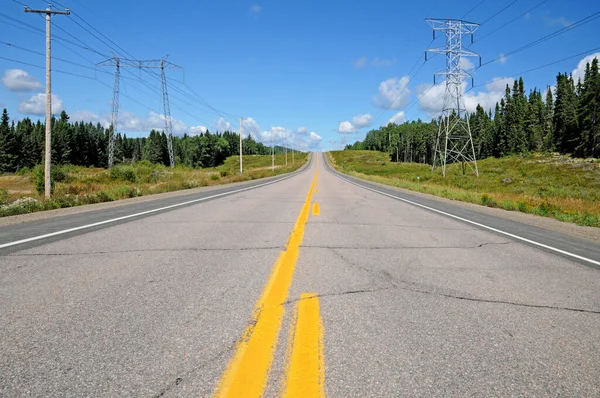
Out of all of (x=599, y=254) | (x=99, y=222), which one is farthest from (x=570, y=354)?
(x=99, y=222)

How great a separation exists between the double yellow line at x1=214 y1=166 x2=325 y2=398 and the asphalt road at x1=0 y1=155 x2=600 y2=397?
0.01 meters

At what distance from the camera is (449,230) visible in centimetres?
848

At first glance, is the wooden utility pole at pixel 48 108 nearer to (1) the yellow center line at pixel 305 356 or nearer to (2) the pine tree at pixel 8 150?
(1) the yellow center line at pixel 305 356

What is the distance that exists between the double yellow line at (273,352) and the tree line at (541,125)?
81.3 m

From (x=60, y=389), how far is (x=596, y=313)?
14.5ft

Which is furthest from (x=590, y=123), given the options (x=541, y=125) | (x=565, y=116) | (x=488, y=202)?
(x=488, y=202)

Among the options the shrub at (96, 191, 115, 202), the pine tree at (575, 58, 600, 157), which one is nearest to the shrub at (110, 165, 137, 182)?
the shrub at (96, 191, 115, 202)

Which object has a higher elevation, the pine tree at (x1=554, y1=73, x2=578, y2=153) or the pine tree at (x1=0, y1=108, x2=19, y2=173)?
the pine tree at (x1=554, y1=73, x2=578, y2=153)

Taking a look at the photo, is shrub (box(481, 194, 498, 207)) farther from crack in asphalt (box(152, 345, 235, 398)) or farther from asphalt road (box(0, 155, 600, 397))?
crack in asphalt (box(152, 345, 235, 398))

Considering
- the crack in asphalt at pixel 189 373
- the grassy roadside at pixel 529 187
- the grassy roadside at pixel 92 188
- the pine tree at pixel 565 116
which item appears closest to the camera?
the crack in asphalt at pixel 189 373

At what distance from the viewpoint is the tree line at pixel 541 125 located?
2724 inches

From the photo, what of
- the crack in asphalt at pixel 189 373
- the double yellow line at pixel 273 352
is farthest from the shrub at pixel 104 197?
the crack in asphalt at pixel 189 373

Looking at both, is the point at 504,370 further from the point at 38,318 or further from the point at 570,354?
the point at 38,318

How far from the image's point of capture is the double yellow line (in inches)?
80.3
